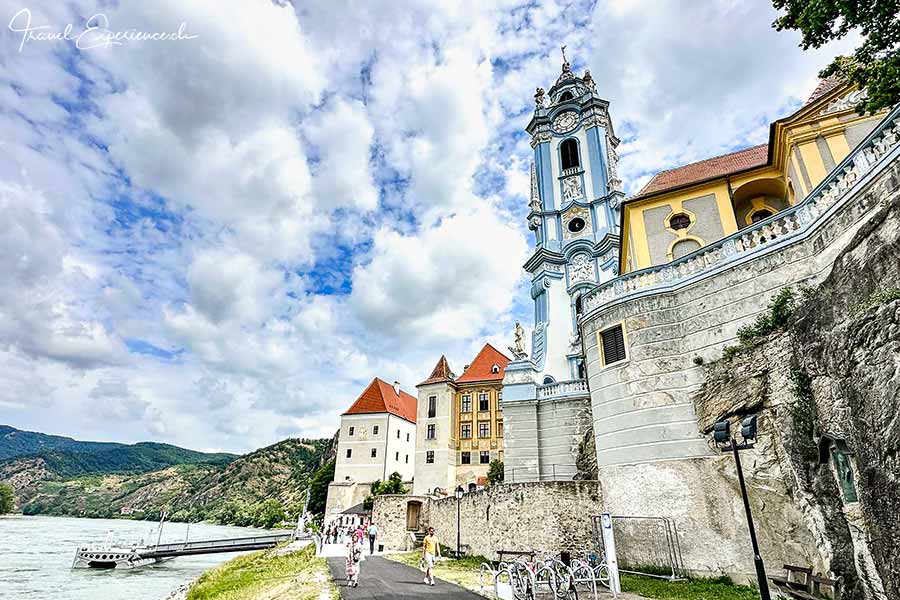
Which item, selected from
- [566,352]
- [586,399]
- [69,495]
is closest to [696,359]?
[586,399]

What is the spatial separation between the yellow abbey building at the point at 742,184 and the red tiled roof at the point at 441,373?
25.0m

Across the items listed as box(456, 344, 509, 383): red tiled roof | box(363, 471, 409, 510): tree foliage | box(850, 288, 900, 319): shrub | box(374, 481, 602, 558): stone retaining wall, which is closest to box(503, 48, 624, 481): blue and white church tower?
box(374, 481, 602, 558): stone retaining wall

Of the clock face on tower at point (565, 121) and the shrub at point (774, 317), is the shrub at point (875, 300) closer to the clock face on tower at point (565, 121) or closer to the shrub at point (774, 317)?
the shrub at point (774, 317)

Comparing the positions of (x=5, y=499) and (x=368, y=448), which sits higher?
→ (x=368, y=448)

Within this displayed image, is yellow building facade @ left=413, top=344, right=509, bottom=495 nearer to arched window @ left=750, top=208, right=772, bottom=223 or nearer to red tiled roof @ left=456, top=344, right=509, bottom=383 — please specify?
red tiled roof @ left=456, top=344, right=509, bottom=383

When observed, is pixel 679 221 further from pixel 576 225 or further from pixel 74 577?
pixel 74 577

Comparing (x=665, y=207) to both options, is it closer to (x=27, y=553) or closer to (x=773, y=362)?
(x=773, y=362)

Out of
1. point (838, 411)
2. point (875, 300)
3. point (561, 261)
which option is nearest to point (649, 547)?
point (838, 411)

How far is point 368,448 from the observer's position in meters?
46.7

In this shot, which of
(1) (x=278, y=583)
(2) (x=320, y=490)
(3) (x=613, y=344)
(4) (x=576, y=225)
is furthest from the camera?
(2) (x=320, y=490)

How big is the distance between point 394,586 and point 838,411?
1155 centimetres

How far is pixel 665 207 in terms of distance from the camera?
19.4 m

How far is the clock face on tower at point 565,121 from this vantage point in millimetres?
35812

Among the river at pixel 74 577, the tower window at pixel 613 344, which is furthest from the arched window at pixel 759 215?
the river at pixel 74 577
